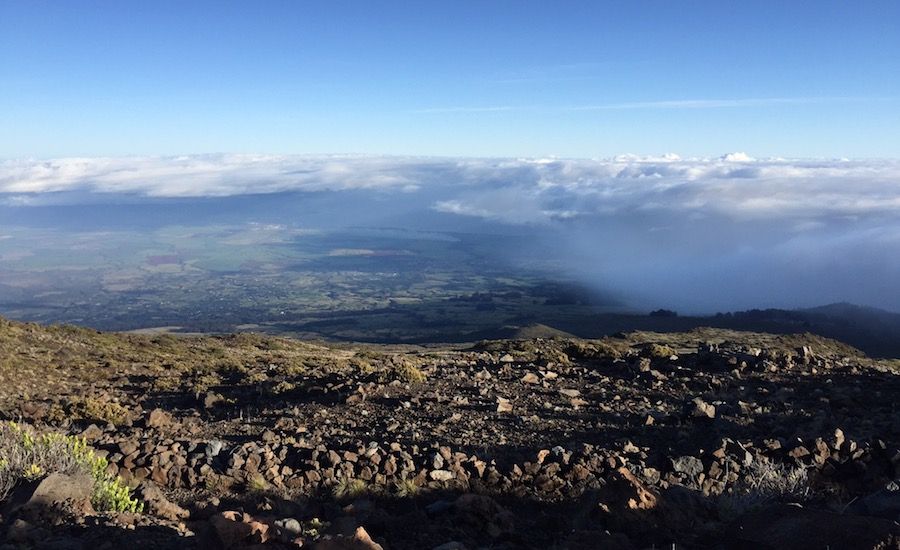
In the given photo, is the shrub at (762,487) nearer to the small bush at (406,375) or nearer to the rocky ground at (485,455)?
the rocky ground at (485,455)

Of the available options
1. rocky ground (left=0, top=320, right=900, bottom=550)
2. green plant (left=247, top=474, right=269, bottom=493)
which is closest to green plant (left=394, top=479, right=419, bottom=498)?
rocky ground (left=0, top=320, right=900, bottom=550)

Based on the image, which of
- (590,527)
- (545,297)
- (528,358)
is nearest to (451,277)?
(545,297)

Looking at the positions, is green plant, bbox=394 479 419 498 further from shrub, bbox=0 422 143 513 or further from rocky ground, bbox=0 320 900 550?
shrub, bbox=0 422 143 513

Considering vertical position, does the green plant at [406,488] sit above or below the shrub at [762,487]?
below

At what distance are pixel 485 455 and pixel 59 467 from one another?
454 centimetres

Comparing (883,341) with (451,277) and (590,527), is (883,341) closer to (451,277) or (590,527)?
(590,527)

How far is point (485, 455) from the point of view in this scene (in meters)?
7.37

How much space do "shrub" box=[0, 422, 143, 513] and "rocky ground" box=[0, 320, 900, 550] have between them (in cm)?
25

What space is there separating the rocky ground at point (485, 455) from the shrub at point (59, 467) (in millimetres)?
254

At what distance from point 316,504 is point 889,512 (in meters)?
4.99

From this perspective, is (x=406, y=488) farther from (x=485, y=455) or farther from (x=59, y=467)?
(x=59, y=467)

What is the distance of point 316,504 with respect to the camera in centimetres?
595

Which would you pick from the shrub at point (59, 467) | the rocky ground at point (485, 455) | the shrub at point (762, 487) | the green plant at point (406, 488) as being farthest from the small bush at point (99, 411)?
the shrub at point (762, 487)

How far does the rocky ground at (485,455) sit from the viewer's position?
15.1 feet
